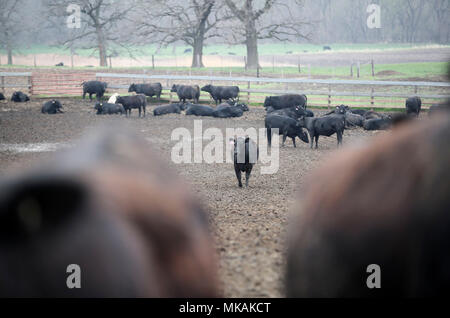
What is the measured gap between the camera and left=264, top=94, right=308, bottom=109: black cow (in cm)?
A: 2514

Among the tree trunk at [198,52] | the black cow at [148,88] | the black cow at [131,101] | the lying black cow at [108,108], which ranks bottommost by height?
the lying black cow at [108,108]

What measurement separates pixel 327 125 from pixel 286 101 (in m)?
8.69

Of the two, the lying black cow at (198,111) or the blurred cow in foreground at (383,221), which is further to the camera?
the lying black cow at (198,111)

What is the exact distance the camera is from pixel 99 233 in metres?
1.58

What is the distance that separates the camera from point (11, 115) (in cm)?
2231

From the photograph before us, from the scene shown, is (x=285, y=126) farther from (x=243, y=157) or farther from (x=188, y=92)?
(x=188, y=92)

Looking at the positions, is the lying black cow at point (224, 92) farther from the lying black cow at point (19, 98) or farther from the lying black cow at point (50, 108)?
the lying black cow at point (19, 98)

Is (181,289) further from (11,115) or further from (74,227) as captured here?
(11,115)

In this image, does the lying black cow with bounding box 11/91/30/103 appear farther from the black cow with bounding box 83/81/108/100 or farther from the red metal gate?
the black cow with bounding box 83/81/108/100

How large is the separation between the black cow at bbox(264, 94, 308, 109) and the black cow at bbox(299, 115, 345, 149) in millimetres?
8208

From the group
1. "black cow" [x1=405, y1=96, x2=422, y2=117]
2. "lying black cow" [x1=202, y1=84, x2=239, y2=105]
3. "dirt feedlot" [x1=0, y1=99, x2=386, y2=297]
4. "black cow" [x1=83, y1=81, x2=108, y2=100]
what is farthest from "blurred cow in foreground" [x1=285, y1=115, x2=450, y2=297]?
"black cow" [x1=83, y1=81, x2=108, y2=100]

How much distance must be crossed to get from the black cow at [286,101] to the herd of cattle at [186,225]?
23410mm

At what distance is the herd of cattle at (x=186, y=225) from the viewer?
5.01ft

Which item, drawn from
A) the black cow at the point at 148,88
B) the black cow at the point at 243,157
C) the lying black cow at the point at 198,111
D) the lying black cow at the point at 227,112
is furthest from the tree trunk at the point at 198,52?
the black cow at the point at 243,157
